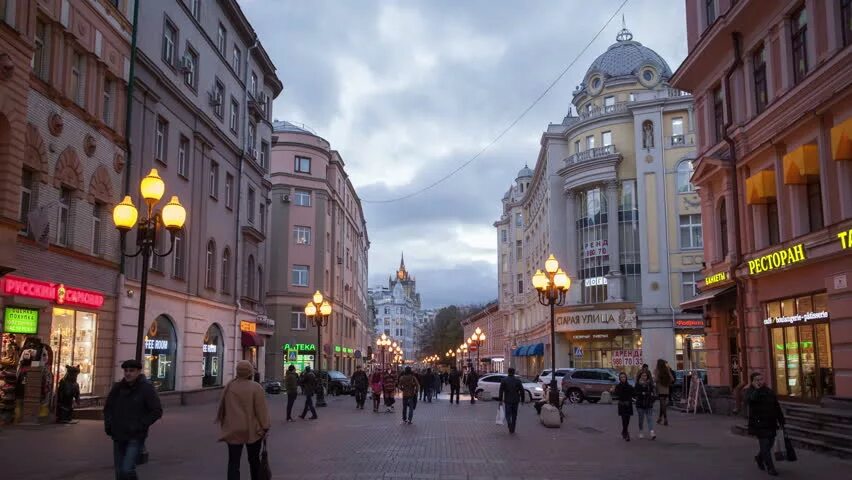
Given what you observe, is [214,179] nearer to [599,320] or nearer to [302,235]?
[302,235]

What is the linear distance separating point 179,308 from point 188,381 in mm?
2900

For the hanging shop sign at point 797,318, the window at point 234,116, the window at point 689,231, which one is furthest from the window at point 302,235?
the hanging shop sign at point 797,318

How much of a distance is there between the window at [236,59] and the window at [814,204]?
25394 mm

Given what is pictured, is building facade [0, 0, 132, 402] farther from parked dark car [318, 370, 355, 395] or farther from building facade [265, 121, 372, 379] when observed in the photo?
building facade [265, 121, 372, 379]

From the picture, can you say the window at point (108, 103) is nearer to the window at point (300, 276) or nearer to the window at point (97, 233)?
the window at point (97, 233)

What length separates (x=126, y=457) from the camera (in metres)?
8.91

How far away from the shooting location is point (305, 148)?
193 ft

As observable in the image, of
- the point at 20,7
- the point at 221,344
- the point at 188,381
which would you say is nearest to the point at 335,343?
the point at 221,344

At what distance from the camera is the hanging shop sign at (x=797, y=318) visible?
1978 centimetres

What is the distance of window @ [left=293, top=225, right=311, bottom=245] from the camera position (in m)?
58.2

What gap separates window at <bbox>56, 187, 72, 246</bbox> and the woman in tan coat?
14.5m

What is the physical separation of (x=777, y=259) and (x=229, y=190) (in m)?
24.3

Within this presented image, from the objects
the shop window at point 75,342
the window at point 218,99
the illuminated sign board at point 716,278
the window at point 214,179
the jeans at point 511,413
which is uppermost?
the window at point 218,99

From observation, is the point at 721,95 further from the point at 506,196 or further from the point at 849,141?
the point at 506,196
